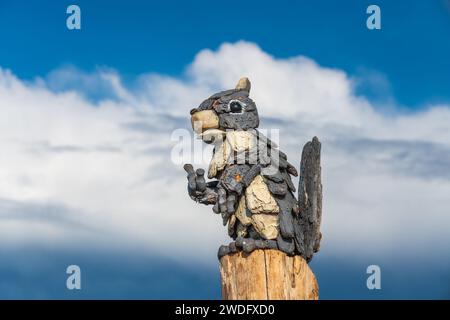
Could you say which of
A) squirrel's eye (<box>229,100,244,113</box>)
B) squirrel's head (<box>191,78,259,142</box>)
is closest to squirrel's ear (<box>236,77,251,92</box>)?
squirrel's head (<box>191,78,259,142</box>)

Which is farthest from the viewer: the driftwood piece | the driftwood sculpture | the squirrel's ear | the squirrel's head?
the squirrel's ear

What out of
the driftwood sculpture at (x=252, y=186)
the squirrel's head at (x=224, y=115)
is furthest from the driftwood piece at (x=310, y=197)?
the squirrel's head at (x=224, y=115)

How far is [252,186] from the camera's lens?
41.5 ft

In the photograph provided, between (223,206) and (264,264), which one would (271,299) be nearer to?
(264,264)

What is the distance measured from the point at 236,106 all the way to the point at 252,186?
1.07 meters

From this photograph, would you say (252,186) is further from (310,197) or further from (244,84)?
(244,84)

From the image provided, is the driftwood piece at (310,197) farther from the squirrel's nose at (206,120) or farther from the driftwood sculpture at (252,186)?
the squirrel's nose at (206,120)

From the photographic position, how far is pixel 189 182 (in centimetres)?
1266

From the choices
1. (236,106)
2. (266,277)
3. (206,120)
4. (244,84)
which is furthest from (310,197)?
(244,84)

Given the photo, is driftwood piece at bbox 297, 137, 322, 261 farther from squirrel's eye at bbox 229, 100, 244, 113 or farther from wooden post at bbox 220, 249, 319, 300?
squirrel's eye at bbox 229, 100, 244, 113

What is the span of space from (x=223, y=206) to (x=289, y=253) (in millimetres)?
1014

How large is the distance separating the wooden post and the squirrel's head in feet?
5.35

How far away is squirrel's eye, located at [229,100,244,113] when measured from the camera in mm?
12930
